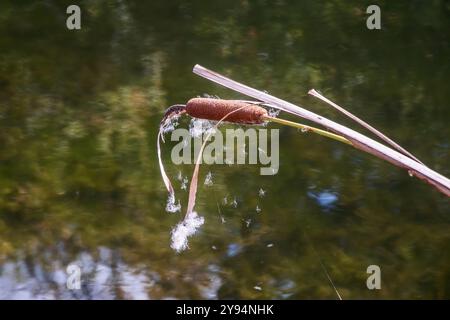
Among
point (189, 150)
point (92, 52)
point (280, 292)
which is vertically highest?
point (92, 52)

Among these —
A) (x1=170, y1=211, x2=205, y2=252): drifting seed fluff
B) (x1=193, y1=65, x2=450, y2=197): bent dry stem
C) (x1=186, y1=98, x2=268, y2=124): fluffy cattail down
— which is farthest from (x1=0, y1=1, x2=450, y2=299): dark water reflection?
(x1=193, y1=65, x2=450, y2=197): bent dry stem

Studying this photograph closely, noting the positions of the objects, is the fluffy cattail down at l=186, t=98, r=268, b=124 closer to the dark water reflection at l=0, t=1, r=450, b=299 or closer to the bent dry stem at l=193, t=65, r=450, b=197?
the bent dry stem at l=193, t=65, r=450, b=197

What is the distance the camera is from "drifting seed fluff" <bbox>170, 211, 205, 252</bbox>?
2.12 m

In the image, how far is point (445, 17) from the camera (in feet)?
11.1

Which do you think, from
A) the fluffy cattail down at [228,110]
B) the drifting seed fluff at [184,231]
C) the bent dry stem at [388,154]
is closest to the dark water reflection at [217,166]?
the drifting seed fluff at [184,231]

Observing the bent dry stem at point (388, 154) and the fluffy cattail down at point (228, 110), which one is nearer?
the bent dry stem at point (388, 154)

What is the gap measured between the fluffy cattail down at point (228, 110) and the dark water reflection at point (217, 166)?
2.83ft

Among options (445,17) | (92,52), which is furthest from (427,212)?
(92,52)

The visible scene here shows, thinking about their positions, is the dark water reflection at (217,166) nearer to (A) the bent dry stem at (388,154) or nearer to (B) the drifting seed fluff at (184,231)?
(B) the drifting seed fluff at (184,231)

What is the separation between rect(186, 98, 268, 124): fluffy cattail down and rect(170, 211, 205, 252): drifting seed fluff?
86 centimetres

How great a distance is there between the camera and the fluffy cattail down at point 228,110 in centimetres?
124

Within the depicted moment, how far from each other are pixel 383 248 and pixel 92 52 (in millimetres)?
1802
